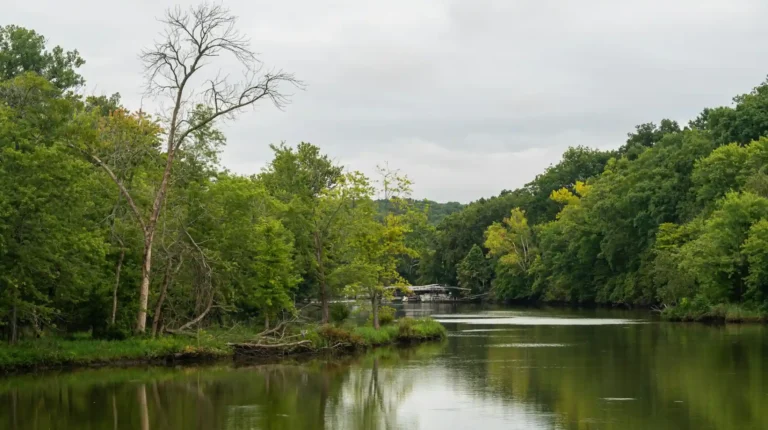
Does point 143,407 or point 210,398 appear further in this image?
point 210,398

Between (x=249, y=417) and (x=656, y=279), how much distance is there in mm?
56201

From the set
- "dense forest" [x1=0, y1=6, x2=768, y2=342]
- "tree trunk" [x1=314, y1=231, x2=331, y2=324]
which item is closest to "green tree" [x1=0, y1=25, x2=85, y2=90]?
"dense forest" [x1=0, y1=6, x2=768, y2=342]

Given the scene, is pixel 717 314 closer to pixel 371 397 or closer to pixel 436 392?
pixel 436 392

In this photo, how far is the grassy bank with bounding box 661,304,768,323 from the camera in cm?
5819

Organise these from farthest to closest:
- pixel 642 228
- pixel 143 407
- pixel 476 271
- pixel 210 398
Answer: pixel 476 271, pixel 642 228, pixel 210 398, pixel 143 407

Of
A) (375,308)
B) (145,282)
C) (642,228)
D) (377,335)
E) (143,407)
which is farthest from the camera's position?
(642,228)

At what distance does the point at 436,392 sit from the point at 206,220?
55.3 ft

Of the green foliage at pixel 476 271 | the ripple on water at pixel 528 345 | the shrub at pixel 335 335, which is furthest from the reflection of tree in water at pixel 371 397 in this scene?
the green foliage at pixel 476 271

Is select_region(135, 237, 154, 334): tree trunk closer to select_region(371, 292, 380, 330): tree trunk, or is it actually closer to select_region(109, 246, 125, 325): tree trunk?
select_region(109, 246, 125, 325): tree trunk

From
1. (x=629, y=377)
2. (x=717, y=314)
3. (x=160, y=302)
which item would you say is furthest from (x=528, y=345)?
(x=717, y=314)

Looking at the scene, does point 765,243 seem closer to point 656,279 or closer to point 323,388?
point 656,279

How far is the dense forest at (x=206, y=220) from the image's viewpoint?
32.0 metres

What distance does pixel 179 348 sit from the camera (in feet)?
117

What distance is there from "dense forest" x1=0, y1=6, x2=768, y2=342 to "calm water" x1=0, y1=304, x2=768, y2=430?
4.43 metres
